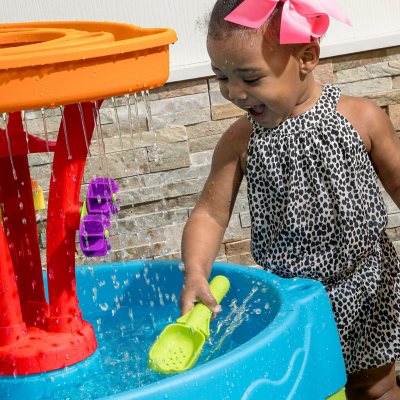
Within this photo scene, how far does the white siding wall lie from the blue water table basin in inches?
36.6

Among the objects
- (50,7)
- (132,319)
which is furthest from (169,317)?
(50,7)

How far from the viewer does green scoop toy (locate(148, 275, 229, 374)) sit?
1.94 meters

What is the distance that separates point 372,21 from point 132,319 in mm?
1499

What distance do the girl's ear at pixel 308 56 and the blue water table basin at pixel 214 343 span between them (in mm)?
469

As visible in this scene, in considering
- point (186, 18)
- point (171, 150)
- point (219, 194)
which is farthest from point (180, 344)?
point (186, 18)

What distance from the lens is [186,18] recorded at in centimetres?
333

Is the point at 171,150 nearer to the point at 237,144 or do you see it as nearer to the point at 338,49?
the point at 338,49

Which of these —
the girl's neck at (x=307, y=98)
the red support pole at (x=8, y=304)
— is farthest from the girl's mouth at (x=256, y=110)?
the red support pole at (x=8, y=304)

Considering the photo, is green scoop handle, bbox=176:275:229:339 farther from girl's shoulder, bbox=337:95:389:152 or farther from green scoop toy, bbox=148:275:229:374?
girl's shoulder, bbox=337:95:389:152

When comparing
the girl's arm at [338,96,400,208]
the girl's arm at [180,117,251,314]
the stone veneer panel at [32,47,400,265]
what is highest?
the girl's arm at [338,96,400,208]

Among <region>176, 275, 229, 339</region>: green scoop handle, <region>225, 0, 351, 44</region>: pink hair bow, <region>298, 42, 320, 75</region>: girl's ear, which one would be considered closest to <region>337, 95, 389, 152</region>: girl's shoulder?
<region>298, 42, 320, 75</region>: girl's ear

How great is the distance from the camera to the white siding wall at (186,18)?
10.6 ft

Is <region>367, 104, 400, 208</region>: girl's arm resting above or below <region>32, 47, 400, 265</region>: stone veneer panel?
above

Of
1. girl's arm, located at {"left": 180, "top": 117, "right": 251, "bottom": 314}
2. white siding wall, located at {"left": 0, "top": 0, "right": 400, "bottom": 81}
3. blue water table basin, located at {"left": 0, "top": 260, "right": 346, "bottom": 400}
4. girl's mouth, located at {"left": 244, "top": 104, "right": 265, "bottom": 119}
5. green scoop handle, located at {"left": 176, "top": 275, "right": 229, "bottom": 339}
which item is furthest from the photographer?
white siding wall, located at {"left": 0, "top": 0, "right": 400, "bottom": 81}
